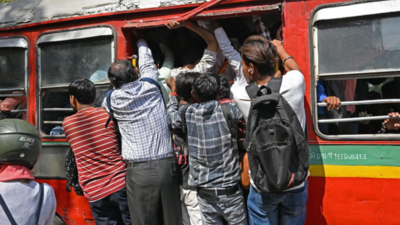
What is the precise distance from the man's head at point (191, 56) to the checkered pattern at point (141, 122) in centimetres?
74

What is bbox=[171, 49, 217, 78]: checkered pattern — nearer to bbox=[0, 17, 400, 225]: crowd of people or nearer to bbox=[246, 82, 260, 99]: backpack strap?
bbox=[0, 17, 400, 225]: crowd of people

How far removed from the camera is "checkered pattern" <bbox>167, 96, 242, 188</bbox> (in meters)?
2.56

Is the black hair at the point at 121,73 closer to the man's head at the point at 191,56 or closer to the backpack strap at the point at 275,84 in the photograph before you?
the man's head at the point at 191,56

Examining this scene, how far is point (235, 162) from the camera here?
8.59 ft

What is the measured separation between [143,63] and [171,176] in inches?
44.1

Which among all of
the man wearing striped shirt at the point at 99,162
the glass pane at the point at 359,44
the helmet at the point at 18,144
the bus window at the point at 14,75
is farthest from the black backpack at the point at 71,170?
the glass pane at the point at 359,44

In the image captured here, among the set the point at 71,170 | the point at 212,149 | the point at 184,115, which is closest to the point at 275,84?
the point at 212,149

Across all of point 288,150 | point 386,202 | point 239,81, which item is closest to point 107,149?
point 239,81

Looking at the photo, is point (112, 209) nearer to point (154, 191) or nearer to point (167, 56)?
point (154, 191)

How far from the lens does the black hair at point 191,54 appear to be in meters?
3.57

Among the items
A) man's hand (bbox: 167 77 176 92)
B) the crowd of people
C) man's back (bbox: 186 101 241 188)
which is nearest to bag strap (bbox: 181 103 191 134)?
the crowd of people

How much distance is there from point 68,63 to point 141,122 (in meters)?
1.33

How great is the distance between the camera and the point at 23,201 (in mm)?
1782

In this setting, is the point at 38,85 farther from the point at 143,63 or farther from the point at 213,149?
the point at 213,149
